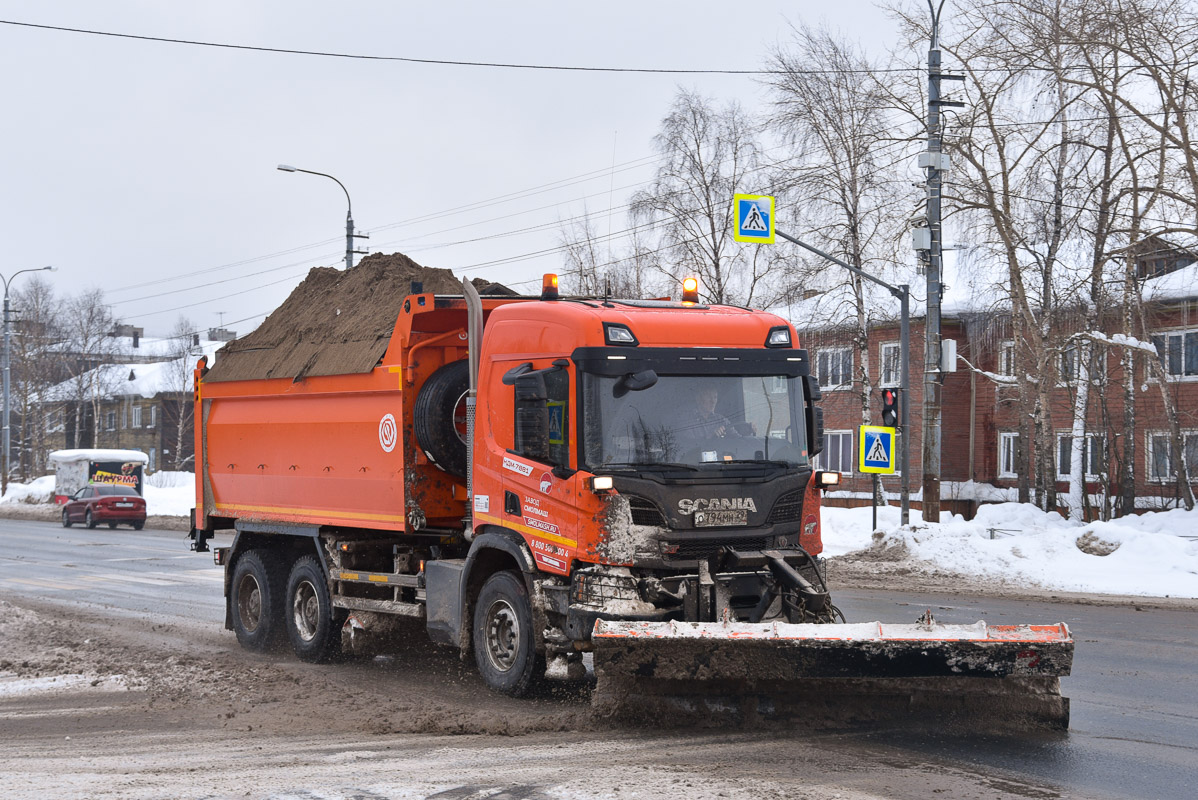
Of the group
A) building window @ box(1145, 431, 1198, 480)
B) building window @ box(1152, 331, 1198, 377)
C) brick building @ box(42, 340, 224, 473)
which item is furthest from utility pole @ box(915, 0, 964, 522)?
brick building @ box(42, 340, 224, 473)

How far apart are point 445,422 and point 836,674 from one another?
401 cm

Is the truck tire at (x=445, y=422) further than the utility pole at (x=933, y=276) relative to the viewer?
No

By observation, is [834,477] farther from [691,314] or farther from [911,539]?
[911,539]

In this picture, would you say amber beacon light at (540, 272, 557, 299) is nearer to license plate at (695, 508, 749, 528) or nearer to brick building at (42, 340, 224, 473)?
license plate at (695, 508, 749, 528)

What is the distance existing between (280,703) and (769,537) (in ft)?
12.7

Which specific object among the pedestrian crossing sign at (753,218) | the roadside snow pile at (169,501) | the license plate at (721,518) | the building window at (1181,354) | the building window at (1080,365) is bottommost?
the roadside snow pile at (169,501)

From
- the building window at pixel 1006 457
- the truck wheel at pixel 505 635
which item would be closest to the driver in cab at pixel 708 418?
the truck wheel at pixel 505 635

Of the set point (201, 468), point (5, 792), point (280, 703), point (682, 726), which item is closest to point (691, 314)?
point (682, 726)

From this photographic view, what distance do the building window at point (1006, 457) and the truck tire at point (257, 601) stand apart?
1316 inches

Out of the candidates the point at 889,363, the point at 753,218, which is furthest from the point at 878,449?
the point at 889,363

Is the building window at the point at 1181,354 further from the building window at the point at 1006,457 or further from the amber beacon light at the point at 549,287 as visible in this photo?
the amber beacon light at the point at 549,287

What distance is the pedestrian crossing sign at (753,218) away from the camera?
71.8 ft

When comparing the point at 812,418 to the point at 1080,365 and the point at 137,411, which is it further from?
the point at 137,411

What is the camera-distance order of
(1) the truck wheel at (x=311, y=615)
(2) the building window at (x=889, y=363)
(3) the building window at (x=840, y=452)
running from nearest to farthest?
(1) the truck wheel at (x=311, y=615), (2) the building window at (x=889, y=363), (3) the building window at (x=840, y=452)
